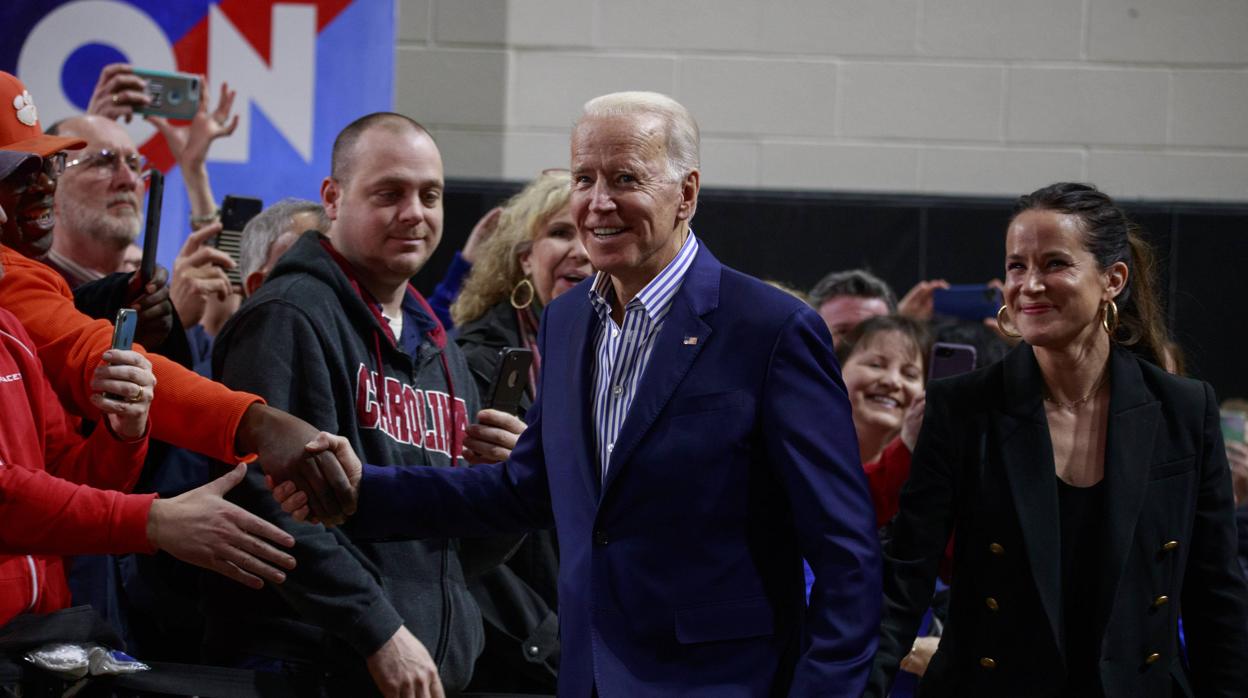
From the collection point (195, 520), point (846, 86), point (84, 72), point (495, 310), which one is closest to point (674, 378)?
point (195, 520)

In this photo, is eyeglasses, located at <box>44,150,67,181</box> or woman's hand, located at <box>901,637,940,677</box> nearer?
eyeglasses, located at <box>44,150,67,181</box>

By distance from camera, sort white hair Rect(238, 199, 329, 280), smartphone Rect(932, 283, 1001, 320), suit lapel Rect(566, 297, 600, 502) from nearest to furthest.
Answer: suit lapel Rect(566, 297, 600, 502)
white hair Rect(238, 199, 329, 280)
smartphone Rect(932, 283, 1001, 320)

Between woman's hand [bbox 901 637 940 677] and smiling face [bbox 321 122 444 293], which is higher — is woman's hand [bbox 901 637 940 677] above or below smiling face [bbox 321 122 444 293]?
below

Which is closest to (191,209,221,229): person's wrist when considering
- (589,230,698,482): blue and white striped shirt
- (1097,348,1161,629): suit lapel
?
(589,230,698,482): blue and white striped shirt

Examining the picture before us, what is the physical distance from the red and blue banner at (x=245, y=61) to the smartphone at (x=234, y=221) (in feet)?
2.54

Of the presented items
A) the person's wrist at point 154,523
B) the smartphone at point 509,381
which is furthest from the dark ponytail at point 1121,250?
the person's wrist at point 154,523

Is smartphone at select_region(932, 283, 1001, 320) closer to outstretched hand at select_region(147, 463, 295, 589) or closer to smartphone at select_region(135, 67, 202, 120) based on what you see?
smartphone at select_region(135, 67, 202, 120)

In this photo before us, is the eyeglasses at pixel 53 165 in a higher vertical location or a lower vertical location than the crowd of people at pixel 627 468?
higher

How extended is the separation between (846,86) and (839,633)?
3.46m

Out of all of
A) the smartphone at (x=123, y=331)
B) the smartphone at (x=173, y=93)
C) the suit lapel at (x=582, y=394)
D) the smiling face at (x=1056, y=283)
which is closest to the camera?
the suit lapel at (x=582, y=394)

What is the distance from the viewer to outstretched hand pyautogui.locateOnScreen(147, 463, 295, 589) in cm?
203

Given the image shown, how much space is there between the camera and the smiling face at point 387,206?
2.51 m

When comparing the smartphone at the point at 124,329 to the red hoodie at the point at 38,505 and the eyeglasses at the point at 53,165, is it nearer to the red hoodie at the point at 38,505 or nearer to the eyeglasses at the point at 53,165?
the red hoodie at the point at 38,505

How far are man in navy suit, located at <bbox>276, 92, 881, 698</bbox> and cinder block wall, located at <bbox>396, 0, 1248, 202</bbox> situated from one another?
2.98 meters
